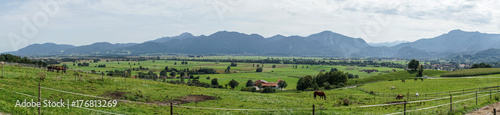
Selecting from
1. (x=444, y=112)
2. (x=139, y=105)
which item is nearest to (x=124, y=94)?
(x=139, y=105)

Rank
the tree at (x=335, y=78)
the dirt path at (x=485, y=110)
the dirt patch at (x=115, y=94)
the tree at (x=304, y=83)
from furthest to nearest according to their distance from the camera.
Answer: the tree at (x=304, y=83)
the tree at (x=335, y=78)
the dirt patch at (x=115, y=94)
the dirt path at (x=485, y=110)

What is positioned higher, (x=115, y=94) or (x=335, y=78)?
(x=115, y=94)

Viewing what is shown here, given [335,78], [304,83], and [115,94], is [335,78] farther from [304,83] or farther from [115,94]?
[115,94]

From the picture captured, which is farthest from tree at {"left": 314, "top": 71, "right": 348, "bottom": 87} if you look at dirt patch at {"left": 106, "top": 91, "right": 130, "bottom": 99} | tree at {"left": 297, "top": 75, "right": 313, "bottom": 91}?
dirt patch at {"left": 106, "top": 91, "right": 130, "bottom": 99}

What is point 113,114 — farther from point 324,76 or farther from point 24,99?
point 324,76

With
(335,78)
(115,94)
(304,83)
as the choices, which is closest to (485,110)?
(115,94)

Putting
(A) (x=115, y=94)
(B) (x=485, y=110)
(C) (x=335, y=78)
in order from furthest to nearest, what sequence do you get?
1. (C) (x=335, y=78)
2. (A) (x=115, y=94)
3. (B) (x=485, y=110)

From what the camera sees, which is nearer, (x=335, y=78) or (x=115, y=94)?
(x=115, y=94)

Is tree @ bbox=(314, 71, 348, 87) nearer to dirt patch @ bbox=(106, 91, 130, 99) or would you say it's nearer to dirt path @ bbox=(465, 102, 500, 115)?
dirt path @ bbox=(465, 102, 500, 115)

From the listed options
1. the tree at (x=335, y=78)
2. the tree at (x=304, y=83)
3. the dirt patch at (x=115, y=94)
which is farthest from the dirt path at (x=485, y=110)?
the tree at (x=304, y=83)

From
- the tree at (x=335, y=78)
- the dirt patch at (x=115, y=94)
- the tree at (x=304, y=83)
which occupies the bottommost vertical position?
the tree at (x=304, y=83)

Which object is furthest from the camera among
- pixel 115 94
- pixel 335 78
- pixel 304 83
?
pixel 304 83

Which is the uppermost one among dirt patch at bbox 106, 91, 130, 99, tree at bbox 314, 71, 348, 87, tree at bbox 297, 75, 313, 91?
dirt patch at bbox 106, 91, 130, 99

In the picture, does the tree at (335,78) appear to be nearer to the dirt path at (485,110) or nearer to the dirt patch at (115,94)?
the dirt path at (485,110)
